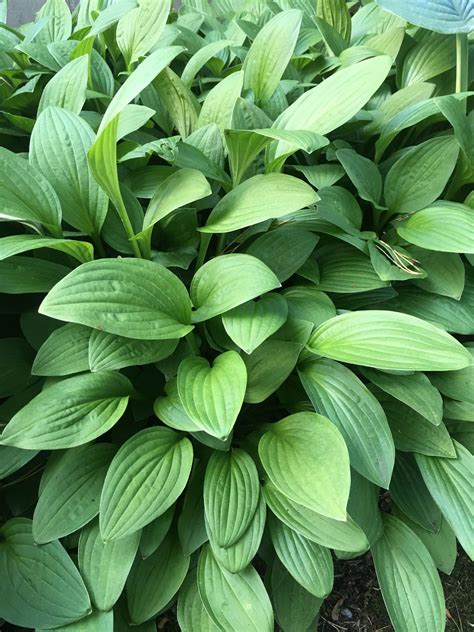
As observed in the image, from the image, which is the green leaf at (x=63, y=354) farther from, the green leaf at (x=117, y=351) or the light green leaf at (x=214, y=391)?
the light green leaf at (x=214, y=391)

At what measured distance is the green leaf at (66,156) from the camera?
2.58 feet

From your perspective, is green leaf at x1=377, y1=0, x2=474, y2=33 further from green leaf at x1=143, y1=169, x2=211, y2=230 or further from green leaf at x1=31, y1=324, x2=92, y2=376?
green leaf at x1=31, y1=324, x2=92, y2=376

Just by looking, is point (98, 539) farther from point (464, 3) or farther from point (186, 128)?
point (464, 3)

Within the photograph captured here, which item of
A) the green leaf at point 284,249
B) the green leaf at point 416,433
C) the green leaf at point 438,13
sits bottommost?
the green leaf at point 416,433

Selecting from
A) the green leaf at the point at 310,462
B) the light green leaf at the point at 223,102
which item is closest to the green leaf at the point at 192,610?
the green leaf at the point at 310,462

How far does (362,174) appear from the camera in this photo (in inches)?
35.9

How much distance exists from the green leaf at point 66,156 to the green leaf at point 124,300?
6.7 inches

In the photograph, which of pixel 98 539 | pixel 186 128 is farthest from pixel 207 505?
pixel 186 128

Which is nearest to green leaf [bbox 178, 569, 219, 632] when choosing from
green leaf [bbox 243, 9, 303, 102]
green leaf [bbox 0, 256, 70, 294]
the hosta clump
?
the hosta clump

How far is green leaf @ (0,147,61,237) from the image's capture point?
0.70 m

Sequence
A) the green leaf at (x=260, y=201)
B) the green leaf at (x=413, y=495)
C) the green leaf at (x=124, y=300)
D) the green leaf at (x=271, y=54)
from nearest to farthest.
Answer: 1. the green leaf at (x=124, y=300)
2. the green leaf at (x=260, y=201)
3. the green leaf at (x=413, y=495)
4. the green leaf at (x=271, y=54)

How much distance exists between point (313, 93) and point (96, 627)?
848 mm

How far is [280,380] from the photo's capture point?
0.76m

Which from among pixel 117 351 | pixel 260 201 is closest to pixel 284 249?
pixel 260 201
